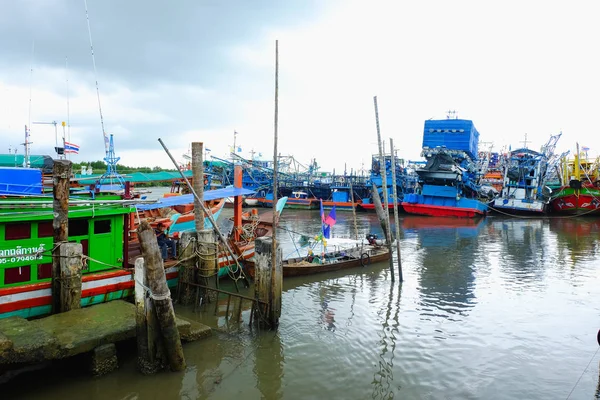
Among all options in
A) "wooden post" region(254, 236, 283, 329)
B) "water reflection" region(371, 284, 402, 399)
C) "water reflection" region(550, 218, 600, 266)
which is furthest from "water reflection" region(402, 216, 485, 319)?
"wooden post" region(254, 236, 283, 329)

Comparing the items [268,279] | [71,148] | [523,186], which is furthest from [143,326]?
[523,186]

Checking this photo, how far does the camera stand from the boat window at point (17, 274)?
10.1m

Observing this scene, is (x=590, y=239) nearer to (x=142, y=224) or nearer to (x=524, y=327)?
(x=524, y=327)

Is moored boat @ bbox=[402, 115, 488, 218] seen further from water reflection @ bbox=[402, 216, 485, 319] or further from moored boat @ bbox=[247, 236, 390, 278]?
moored boat @ bbox=[247, 236, 390, 278]

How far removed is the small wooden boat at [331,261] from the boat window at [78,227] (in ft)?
21.4

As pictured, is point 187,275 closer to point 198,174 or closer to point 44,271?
point 198,174

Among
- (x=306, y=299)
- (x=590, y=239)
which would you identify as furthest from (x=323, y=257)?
(x=590, y=239)

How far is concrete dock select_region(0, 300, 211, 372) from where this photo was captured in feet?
24.1

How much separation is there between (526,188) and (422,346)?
153 feet

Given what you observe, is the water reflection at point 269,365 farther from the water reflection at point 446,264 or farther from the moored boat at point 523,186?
the moored boat at point 523,186

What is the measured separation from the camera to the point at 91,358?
8312mm

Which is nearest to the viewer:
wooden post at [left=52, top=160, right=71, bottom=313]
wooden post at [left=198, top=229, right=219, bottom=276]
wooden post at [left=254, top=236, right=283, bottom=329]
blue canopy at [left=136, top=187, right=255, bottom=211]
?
wooden post at [left=52, top=160, right=71, bottom=313]

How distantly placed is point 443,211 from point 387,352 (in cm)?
4072

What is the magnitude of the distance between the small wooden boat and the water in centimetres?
47
